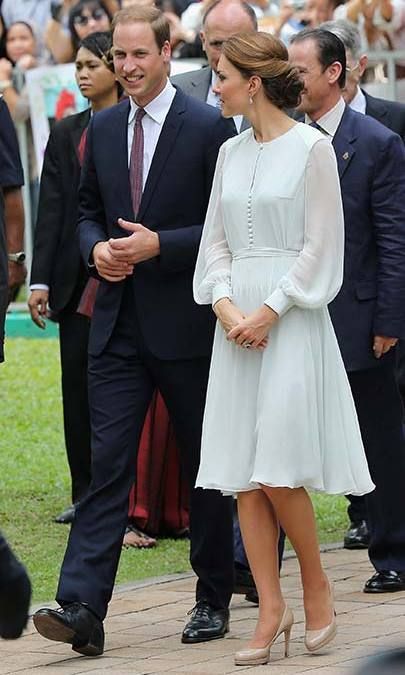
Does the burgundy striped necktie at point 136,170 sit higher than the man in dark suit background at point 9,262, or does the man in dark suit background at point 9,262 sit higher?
the burgundy striped necktie at point 136,170

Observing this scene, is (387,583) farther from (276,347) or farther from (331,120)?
(331,120)

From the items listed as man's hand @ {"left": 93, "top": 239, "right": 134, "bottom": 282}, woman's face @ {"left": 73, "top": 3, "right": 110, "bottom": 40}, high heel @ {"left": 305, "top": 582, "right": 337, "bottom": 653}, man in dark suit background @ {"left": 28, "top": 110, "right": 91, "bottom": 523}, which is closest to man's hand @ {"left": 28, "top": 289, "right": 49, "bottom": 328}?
man in dark suit background @ {"left": 28, "top": 110, "right": 91, "bottom": 523}

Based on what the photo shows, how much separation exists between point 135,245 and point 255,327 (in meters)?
0.59

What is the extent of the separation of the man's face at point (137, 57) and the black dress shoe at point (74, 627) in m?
1.88

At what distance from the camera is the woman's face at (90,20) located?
11.5 m

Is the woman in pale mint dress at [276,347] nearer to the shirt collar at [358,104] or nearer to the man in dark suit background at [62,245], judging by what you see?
the shirt collar at [358,104]

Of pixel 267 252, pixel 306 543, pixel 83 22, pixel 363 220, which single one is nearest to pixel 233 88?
pixel 267 252

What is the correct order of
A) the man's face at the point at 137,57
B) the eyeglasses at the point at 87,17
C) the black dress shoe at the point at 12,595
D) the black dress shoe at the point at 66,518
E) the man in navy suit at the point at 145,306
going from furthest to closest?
the eyeglasses at the point at 87,17 → the black dress shoe at the point at 66,518 → the man's face at the point at 137,57 → the man in navy suit at the point at 145,306 → the black dress shoe at the point at 12,595

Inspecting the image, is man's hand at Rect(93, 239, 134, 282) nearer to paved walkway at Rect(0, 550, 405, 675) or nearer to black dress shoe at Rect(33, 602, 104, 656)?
black dress shoe at Rect(33, 602, 104, 656)

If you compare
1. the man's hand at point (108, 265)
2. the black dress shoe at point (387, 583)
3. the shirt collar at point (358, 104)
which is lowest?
the black dress shoe at point (387, 583)

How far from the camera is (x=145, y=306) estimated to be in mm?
6395

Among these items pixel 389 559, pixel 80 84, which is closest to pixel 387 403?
pixel 389 559

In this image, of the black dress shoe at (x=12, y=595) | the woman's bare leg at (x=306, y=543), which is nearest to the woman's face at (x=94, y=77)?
the woman's bare leg at (x=306, y=543)

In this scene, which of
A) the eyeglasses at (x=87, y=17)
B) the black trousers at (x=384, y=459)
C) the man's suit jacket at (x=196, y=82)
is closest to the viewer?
Answer: the black trousers at (x=384, y=459)
